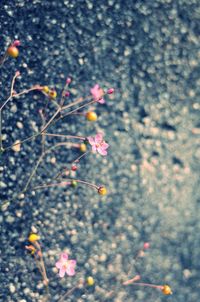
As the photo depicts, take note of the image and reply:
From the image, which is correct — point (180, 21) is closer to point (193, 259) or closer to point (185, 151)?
point (185, 151)

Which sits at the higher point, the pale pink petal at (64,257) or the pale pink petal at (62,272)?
the pale pink petal at (64,257)

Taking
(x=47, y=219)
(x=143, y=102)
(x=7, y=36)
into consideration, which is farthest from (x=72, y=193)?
(x=7, y=36)

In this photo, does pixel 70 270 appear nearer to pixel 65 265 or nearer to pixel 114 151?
pixel 65 265

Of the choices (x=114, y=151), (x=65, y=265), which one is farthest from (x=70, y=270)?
(x=114, y=151)

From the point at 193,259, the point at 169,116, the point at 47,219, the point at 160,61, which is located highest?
the point at 160,61

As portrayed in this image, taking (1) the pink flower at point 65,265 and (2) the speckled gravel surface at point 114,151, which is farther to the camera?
(2) the speckled gravel surface at point 114,151

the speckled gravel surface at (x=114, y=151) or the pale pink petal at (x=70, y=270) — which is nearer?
the pale pink petal at (x=70, y=270)
